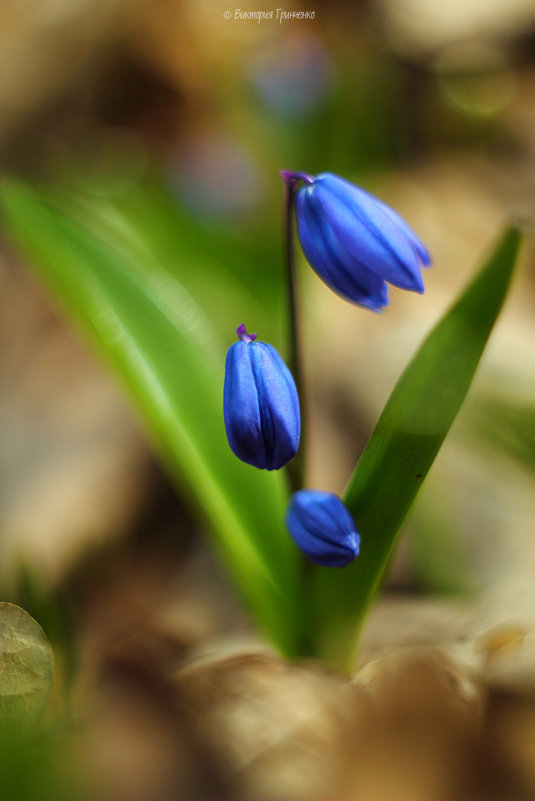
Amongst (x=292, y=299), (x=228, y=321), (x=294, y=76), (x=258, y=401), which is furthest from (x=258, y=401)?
(x=294, y=76)

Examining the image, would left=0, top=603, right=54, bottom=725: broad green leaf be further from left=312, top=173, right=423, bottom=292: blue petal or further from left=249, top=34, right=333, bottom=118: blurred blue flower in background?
left=249, top=34, right=333, bottom=118: blurred blue flower in background

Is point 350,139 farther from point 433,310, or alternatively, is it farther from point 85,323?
point 85,323

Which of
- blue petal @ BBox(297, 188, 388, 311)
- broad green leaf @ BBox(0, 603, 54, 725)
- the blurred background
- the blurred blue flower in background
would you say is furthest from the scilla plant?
the blurred blue flower in background

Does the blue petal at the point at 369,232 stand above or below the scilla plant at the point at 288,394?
above

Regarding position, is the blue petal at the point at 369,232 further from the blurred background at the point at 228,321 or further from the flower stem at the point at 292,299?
the blurred background at the point at 228,321

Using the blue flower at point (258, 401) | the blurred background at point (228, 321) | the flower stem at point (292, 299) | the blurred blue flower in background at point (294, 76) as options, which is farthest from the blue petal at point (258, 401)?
the blurred blue flower in background at point (294, 76)

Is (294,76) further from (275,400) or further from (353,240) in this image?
(275,400)

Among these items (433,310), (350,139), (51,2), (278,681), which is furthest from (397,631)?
(51,2)
